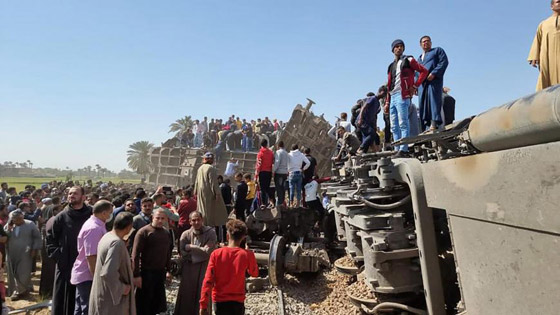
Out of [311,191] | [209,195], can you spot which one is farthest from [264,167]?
[209,195]

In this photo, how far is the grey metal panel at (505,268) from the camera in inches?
65.9

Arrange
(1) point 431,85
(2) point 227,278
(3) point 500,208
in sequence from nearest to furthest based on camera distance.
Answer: (3) point 500,208 < (2) point 227,278 < (1) point 431,85

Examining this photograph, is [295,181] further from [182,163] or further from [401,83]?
[182,163]

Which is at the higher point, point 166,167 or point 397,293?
point 166,167

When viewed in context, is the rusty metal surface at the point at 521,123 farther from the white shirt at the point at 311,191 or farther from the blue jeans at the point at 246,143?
the blue jeans at the point at 246,143

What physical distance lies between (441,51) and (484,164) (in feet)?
14.5

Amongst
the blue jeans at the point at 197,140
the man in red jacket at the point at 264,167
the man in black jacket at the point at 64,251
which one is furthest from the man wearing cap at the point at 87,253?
the blue jeans at the point at 197,140

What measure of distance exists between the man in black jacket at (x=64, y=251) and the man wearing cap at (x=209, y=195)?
251 centimetres

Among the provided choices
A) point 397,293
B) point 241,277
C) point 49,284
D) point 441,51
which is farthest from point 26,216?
point 441,51

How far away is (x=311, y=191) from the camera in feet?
32.6

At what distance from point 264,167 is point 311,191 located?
4.50 feet

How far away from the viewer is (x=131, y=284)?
13.8 ft

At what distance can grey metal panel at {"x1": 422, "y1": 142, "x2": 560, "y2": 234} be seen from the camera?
5.16ft

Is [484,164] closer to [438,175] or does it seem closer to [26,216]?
[438,175]
